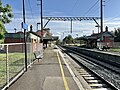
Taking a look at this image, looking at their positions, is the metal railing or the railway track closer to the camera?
the metal railing

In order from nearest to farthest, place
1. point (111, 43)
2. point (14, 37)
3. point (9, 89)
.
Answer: point (9, 89), point (14, 37), point (111, 43)

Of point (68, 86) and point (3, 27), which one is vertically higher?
point (3, 27)

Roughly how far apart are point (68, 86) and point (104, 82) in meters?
2.52

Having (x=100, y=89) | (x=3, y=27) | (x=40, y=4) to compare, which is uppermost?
(x=40, y=4)

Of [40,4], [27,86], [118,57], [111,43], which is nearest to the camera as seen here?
[27,86]

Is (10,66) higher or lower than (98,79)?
higher

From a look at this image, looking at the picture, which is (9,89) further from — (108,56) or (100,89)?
(108,56)

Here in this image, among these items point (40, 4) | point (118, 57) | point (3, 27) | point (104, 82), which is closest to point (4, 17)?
point (3, 27)

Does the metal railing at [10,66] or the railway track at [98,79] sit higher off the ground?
the metal railing at [10,66]

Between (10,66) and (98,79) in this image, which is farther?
(10,66)

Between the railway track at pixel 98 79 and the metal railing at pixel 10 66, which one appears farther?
the railway track at pixel 98 79

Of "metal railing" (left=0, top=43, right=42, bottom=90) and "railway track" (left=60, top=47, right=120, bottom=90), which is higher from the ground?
"metal railing" (left=0, top=43, right=42, bottom=90)

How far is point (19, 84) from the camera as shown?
10992 mm

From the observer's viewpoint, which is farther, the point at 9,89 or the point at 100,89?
the point at 100,89
